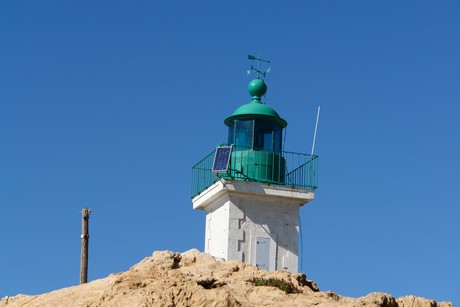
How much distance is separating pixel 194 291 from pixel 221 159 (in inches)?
413

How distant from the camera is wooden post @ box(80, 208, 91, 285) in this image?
20750mm

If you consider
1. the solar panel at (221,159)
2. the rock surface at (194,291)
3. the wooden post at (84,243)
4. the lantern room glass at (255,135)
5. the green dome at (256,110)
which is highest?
the green dome at (256,110)

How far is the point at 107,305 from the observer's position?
1306cm

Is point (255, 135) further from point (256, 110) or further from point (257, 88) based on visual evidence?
point (257, 88)

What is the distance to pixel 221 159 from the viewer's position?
2338 cm

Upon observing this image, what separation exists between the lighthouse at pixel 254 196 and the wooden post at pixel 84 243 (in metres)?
3.41

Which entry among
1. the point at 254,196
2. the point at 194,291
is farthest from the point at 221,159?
the point at 194,291

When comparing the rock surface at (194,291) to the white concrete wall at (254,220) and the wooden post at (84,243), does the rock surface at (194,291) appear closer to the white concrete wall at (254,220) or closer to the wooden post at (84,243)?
the wooden post at (84,243)

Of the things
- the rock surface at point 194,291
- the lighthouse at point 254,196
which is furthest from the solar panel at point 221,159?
the rock surface at point 194,291

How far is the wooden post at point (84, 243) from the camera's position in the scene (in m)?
20.8

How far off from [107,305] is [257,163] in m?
11.2

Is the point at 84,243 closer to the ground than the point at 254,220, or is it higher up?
closer to the ground

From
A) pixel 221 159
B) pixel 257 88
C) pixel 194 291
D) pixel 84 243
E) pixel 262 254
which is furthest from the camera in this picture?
pixel 257 88

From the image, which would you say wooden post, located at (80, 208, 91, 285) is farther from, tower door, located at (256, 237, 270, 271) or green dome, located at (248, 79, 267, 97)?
green dome, located at (248, 79, 267, 97)
